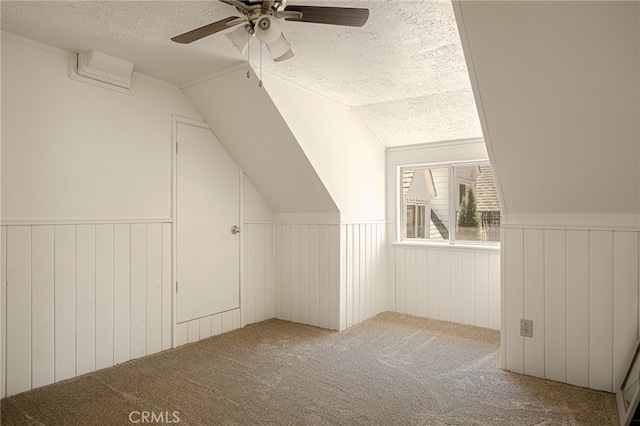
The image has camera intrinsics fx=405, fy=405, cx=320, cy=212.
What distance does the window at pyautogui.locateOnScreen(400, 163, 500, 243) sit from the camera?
407cm

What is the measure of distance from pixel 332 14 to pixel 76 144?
204 centimetres

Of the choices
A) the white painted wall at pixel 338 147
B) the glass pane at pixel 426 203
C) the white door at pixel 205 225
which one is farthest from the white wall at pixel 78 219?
the glass pane at pixel 426 203

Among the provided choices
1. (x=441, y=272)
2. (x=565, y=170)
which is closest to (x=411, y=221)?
(x=441, y=272)

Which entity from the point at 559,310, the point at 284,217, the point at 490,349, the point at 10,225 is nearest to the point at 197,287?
the point at 284,217

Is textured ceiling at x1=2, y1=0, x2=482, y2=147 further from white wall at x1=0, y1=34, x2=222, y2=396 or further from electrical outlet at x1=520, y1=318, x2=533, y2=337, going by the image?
electrical outlet at x1=520, y1=318, x2=533, y2=337

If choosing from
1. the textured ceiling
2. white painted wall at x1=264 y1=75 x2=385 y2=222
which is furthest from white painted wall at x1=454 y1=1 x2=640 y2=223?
white painted wall at x1=264 y1=75 x2=385 y2=222

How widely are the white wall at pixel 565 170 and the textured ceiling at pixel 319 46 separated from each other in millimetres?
444

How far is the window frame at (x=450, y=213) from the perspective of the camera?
4.08 meters

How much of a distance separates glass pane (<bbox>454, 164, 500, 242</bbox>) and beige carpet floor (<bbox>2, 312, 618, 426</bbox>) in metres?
1.11

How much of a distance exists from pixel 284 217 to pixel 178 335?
4.98ft

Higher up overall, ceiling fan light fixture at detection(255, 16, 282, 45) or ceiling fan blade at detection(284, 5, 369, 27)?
ceiling fan blade at detection(284, 5, 369, 27)

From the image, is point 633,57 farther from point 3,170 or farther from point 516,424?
point 3,170

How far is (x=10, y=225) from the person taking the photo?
2.48m

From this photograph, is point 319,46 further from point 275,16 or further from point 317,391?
point 317,391
